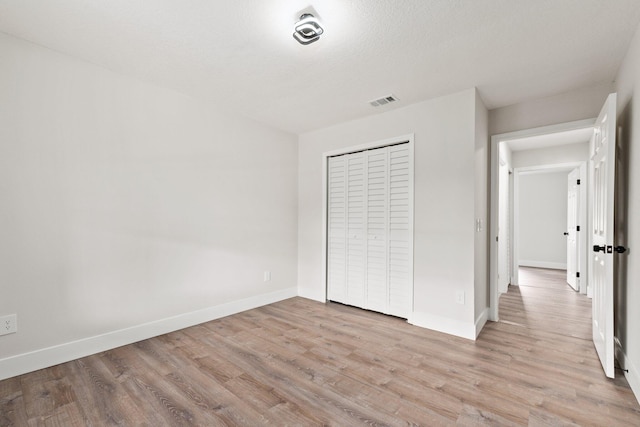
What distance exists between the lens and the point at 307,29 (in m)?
1.96

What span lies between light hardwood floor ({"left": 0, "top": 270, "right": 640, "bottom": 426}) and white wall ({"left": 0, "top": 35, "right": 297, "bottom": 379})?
333 mm

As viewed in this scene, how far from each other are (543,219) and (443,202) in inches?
231

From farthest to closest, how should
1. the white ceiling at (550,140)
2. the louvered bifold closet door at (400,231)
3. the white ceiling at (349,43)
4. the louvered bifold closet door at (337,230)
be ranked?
the white ceiling at (550,140), the louvered bifold closet door at (337,230), the louvered bifold closet door at (400,231), the white ceiling at (349,43)

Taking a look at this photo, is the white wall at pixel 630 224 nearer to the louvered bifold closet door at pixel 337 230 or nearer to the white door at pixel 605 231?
the white door at pixel 605 231

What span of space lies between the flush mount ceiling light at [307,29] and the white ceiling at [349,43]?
0.06 m

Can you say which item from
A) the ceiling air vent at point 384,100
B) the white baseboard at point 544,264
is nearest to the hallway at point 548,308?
the white baseboard at point 544,264

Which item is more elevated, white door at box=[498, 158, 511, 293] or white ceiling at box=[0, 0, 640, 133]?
white ceiling at box=[0, 0, 640, 133]

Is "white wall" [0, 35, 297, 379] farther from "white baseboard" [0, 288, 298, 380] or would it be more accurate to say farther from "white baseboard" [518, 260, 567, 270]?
"white baseboard" [518, 260, 567, 270]

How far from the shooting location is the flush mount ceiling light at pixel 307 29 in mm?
1881

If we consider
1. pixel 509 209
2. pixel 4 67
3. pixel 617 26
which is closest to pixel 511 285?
pixel 509 209

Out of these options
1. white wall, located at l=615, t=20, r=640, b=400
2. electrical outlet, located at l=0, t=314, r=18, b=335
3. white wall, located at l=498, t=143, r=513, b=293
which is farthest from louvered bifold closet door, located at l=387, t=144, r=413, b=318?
electrical outlet, located at l=0, t=314, r=18, b=335

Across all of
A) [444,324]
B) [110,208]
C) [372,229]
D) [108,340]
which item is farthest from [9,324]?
[444,324]

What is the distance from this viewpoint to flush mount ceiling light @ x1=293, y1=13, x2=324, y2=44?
1881 mm

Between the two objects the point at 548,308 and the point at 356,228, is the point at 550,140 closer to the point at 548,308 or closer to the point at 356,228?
the point at 548,308
